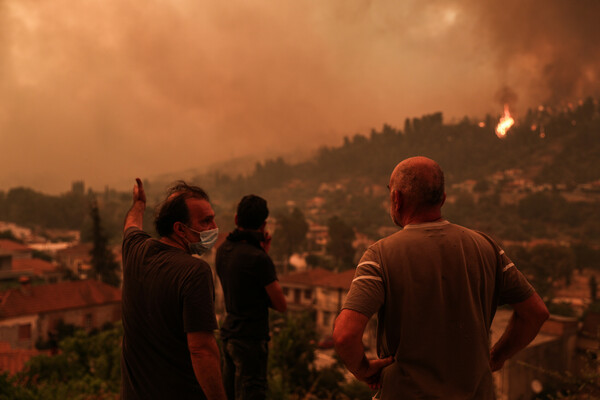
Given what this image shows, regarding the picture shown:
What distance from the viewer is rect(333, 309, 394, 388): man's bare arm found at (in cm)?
145

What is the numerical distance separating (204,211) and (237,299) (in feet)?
2.76

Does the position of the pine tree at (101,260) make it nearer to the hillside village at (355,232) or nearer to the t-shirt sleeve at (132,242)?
the hillside village at (355,232)

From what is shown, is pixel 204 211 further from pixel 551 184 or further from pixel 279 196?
pixel 279 196

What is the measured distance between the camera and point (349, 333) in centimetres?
145

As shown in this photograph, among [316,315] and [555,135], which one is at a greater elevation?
[555,135]

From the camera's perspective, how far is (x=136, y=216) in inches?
99.5

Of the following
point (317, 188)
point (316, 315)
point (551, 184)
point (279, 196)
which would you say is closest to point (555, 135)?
point (551, 184)

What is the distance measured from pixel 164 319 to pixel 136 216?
0.94 meters

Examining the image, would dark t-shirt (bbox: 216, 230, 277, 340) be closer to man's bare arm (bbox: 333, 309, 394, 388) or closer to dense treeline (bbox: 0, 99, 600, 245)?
man's bare arm (bbox: 333, 309, 394, 388)

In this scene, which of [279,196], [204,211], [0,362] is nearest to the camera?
[204,211]

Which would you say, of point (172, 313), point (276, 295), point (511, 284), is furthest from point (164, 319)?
point (511, 284)

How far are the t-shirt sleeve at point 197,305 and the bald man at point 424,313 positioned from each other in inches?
22.9

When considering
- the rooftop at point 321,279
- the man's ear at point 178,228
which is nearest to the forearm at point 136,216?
the man's ear at point 178,228

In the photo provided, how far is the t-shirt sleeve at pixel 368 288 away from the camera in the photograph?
145 cm
